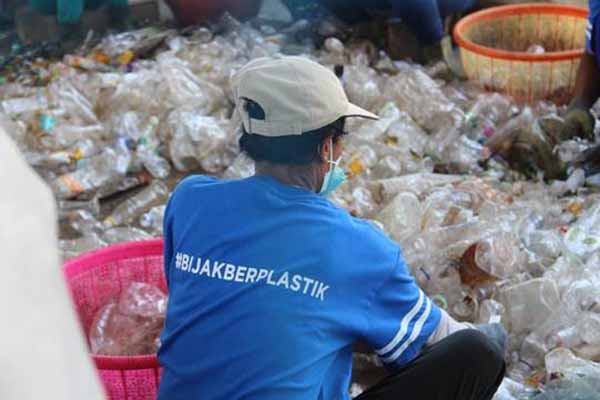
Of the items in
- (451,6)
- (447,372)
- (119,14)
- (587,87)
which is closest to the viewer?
(447,372)

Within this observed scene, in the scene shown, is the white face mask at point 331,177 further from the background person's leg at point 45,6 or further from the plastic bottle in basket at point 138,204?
the background person's leg at point 45,6

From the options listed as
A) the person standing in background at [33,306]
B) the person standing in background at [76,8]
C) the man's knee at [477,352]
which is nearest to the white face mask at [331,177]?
the man's knee at [477,352]

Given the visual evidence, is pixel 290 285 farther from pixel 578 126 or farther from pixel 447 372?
pixel 578 126

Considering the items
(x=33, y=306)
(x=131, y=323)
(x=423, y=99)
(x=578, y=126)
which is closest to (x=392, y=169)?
(x=423, y=99)

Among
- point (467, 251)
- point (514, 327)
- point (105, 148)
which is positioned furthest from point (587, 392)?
point (105, 148)

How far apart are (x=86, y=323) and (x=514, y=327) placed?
143 centimetres

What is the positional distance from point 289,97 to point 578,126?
2627 millimetres

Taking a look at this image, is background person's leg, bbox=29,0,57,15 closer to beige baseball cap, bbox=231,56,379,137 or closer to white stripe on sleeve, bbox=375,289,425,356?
beige baseball cap, bbox=231,56,379,137

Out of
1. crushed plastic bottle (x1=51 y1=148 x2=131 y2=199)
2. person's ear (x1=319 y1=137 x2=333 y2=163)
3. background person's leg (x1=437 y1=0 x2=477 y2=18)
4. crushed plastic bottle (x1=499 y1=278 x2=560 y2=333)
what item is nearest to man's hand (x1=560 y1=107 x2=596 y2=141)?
crushed plastic bottle (x1=499 y1=278 x2=560 y2=333)

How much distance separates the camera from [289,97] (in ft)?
6.57

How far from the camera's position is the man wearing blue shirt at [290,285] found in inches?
74.9

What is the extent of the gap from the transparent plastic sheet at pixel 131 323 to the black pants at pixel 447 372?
0.86 m

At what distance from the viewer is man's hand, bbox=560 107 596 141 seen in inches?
166

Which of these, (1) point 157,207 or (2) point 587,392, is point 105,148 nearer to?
(1) point 157,207
